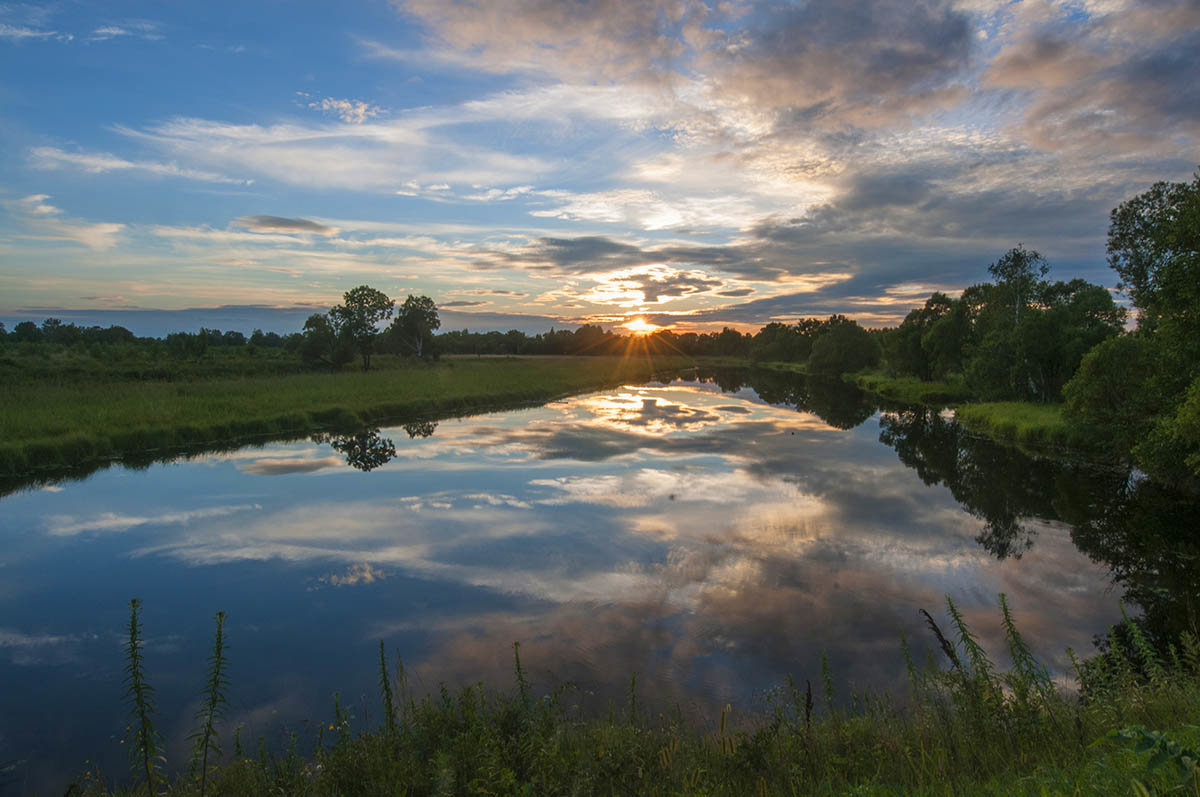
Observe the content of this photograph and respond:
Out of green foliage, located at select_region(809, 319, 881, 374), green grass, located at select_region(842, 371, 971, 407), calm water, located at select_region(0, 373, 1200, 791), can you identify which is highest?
green foliage, located at select_region(809, 319, 881, 374)

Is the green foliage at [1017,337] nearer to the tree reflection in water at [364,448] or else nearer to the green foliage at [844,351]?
the green foliage at [844,351]

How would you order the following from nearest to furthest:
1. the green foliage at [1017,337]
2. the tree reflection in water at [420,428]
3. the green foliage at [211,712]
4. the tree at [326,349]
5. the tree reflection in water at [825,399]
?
1. the green foliage at [211,712]
2. the tree reflection in water at [420,428]
3. the green foliage at [1017,337]
4. the tree reflection in water at [825,399]
5. the tree at [326,349]

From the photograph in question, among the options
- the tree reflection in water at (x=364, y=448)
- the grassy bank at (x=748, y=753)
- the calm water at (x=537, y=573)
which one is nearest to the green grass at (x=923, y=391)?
the calm water at (x=537, y=573)

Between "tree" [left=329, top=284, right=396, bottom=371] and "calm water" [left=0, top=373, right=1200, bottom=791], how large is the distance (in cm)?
4423

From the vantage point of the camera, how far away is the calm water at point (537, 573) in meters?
8.61

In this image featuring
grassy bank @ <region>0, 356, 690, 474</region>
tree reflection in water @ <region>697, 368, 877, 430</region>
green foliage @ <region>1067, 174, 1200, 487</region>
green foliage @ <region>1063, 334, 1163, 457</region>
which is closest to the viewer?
green foliage @ <region>1067, 174, 1200, 487</region>

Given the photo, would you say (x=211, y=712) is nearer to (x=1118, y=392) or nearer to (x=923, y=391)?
(x=1118, y=392)

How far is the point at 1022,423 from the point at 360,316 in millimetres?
61237

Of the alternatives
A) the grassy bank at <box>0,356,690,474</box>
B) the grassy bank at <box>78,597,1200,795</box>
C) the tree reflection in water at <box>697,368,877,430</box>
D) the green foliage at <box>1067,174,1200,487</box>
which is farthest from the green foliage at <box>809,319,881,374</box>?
the grassy bank at <box>78,597,1200,795</box>

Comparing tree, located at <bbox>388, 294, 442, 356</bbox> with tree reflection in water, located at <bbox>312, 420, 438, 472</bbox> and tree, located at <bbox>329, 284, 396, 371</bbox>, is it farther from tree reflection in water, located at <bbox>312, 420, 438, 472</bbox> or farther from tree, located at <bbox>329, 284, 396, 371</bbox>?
tree reflection in water, located at <bbox>312, 420, 438, 472</bbox>

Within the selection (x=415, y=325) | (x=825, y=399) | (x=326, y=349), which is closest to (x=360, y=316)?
(x=326, y=349)

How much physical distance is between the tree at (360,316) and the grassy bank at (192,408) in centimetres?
1679

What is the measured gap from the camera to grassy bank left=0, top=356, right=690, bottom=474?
23.2 meters

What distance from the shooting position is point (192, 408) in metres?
30.2
